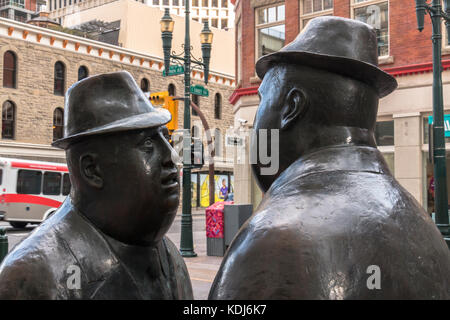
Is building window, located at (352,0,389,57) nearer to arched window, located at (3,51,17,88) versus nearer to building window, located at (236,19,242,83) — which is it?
building window, located at (236,19,242,83)

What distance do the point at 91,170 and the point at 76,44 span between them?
31.7 metres

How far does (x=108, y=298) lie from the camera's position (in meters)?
1.94

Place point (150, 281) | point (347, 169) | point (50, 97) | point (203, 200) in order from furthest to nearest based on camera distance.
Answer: point (203, 200) → point (50, 97) → point (150, 281) → point (347, 169)

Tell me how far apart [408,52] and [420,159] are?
10.5ft

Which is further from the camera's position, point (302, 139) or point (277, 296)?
point (302, 139)

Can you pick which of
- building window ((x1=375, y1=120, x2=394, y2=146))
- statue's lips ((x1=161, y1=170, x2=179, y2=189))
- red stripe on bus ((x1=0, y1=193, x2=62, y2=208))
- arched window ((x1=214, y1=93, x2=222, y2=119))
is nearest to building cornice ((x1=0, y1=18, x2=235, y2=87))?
arched window ((x1=214, y1=93, x2=222, y2=119))

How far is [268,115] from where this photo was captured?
177cm

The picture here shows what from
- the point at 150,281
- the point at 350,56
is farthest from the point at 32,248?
the point at 350,56

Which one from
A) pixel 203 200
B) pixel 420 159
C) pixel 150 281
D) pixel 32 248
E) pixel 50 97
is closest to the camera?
pixel 32 248

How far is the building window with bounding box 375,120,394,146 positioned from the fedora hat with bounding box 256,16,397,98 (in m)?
14.5

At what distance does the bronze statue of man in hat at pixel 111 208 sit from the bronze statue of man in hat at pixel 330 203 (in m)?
0.49

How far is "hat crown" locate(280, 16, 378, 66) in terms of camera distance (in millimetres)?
1684

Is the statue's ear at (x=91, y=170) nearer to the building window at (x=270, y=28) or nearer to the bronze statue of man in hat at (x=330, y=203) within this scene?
the bronze statue of man in hat at (x=330, y=203)

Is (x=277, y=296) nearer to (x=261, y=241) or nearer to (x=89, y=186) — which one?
(x=261, y=241)
